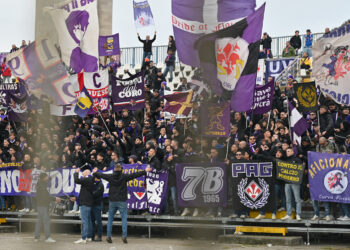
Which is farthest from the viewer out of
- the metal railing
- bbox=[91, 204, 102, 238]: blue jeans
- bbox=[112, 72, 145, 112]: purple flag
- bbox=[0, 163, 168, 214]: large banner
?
the metal railing

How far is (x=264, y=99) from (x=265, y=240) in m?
3.95

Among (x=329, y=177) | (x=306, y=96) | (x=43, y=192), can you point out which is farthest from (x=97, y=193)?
(x=43, y=192)

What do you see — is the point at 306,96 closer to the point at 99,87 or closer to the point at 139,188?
the point at 139,188

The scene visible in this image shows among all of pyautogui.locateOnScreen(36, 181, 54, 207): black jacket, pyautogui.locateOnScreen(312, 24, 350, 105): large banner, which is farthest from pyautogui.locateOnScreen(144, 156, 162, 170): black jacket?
pyautogui.locateOnScreen(36, 181, 54, 207): black jacket

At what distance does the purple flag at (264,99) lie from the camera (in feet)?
57.0

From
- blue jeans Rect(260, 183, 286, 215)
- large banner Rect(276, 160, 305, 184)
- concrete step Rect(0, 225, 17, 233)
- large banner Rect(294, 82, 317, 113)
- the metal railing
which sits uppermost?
the metal railing

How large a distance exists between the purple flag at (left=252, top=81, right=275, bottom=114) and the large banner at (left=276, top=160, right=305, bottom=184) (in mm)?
2482

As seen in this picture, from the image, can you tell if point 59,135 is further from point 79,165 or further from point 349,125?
point 79,165

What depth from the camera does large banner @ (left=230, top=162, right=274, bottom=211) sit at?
1573 cm

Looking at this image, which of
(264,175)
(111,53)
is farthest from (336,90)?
(111,53)

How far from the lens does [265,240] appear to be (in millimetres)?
15273

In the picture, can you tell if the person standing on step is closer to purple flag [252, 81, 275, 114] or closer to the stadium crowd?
the stadium crowd

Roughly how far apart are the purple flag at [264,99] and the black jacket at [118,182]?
12.0 feet

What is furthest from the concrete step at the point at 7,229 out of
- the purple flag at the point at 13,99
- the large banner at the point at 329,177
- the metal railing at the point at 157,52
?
the metal railing at the point at 157,52
